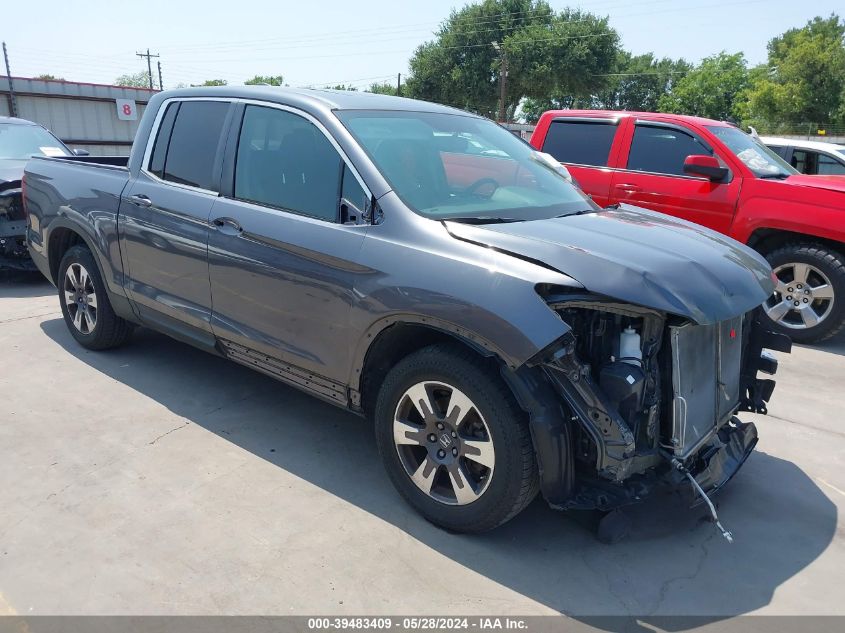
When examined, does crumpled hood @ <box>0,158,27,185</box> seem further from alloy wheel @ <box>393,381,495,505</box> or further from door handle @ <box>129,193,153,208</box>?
alloy wheel @ <box>393,381,495,505</box>

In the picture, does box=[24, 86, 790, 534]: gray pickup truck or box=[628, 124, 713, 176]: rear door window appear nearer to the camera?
box=[24, 86, 790, 534]: gray pickup truck

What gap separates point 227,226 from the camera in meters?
3.85

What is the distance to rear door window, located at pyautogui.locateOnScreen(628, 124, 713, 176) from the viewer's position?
688cm

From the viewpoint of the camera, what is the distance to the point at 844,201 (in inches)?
239

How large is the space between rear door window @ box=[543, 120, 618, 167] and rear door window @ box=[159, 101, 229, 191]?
4.32m

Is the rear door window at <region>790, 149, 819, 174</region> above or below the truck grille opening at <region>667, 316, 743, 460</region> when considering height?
above

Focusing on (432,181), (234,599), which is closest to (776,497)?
(432,181)

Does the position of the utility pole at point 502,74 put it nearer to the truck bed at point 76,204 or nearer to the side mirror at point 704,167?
the side mirror at point 704,167

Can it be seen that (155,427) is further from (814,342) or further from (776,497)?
(814,342)

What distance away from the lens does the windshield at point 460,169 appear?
11.2 feet

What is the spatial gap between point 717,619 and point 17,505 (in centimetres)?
314

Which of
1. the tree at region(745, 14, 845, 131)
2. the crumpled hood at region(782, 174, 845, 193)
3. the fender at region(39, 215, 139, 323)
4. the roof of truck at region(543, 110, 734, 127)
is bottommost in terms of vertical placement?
the fender at region(39, 215, 139, 323)

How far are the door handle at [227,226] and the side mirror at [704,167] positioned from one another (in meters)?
4.47

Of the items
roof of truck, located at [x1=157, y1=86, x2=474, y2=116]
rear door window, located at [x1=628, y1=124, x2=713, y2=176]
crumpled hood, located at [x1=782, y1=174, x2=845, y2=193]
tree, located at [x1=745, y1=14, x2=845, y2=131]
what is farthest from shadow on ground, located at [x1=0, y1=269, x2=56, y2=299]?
tree, located at [x1=745, y1=14, x2=845, y2=131]
